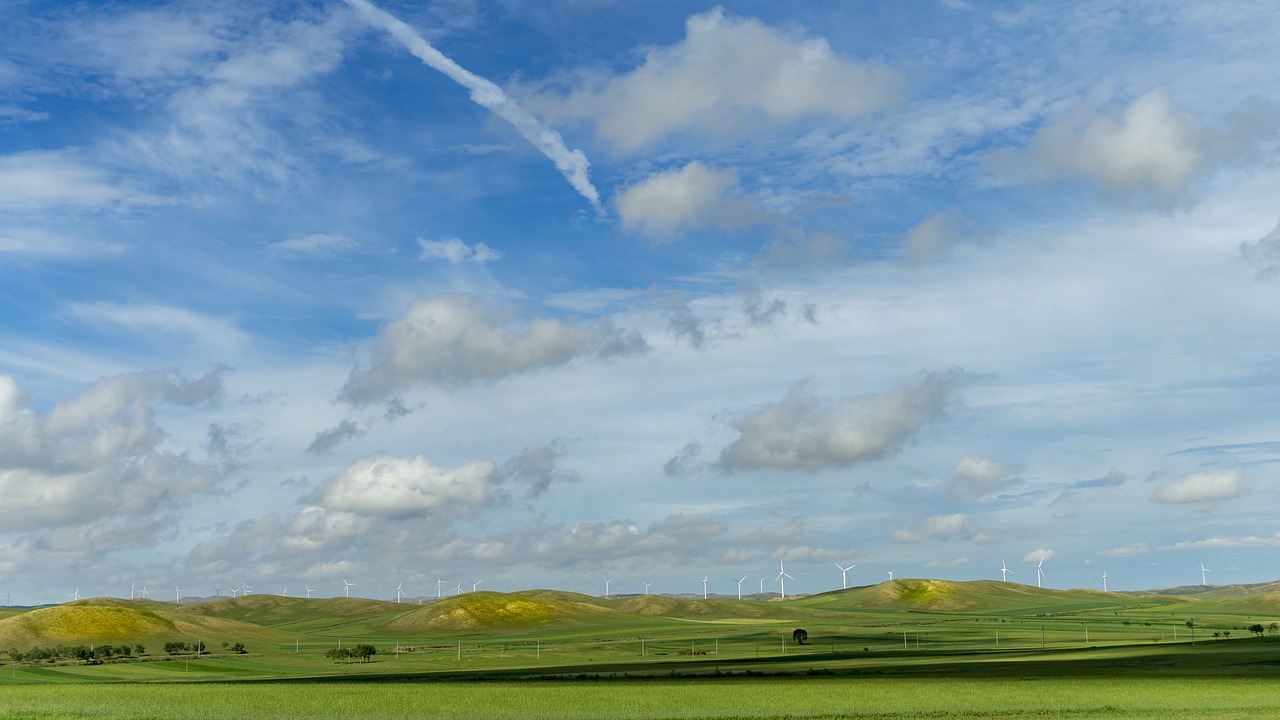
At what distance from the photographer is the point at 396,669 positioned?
17675 centimetres

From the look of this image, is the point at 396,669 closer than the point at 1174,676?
No

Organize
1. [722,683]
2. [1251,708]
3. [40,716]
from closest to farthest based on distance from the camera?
[1251,708] → [40,716] → [722,683]

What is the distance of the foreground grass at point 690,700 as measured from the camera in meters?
83.6

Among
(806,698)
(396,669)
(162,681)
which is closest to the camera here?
(806,698)

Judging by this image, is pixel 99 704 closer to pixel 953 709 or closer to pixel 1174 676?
pixel 953 709

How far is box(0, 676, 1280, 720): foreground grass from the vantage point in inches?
3290

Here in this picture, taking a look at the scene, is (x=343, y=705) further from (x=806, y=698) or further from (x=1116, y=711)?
(x=1116, y=711)

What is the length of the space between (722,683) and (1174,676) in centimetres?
4874

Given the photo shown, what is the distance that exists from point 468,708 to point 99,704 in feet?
121

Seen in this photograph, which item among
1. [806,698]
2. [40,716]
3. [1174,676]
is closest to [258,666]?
[40,716]

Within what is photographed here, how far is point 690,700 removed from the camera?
97688 mm

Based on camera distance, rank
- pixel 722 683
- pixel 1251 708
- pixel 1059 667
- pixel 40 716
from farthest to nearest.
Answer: pixel 1059 667 → pixel 722 683 → pixel 40 716 → pixel 1251 708

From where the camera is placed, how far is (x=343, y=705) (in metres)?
99.3

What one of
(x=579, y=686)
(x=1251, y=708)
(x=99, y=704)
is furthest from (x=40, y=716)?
(x=1251, y=708)
